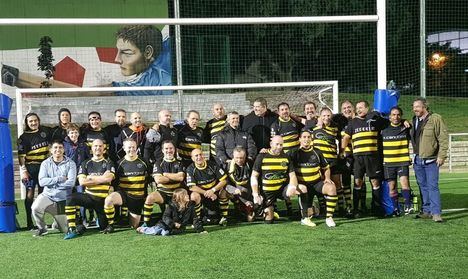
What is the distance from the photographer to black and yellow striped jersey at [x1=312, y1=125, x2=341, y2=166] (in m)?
6.77

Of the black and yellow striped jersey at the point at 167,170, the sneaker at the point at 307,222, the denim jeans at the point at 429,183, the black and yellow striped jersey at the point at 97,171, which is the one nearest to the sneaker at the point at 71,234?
the black and yellow striped jersey at the point at 97,171

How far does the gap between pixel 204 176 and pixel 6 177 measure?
2.62 metres

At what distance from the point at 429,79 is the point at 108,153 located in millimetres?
16127

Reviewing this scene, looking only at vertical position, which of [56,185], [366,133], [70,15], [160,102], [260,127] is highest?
[70,15]

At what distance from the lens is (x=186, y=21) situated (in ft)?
22.0

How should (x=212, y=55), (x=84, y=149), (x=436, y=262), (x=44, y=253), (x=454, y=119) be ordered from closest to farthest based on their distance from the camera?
(x=436, y=262) → (x=44, y=253) → (x=84, y=149) → (x=212, y=55) → (x=454, y=119)

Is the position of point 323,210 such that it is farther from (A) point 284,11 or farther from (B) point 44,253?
(A) point 284,11

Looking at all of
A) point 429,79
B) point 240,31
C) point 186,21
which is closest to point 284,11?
point 240,31

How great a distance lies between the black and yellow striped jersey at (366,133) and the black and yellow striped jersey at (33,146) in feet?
14.0

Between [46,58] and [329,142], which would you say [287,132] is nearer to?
[329,142]

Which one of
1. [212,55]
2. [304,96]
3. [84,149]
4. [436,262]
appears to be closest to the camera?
[436,262]

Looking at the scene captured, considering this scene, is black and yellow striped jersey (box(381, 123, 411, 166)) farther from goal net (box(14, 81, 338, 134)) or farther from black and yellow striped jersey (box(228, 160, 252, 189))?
goal net (box(14, 81, 338, 134))

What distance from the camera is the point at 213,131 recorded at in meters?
7.04

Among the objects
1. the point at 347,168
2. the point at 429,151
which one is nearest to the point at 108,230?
the point at 347,168
